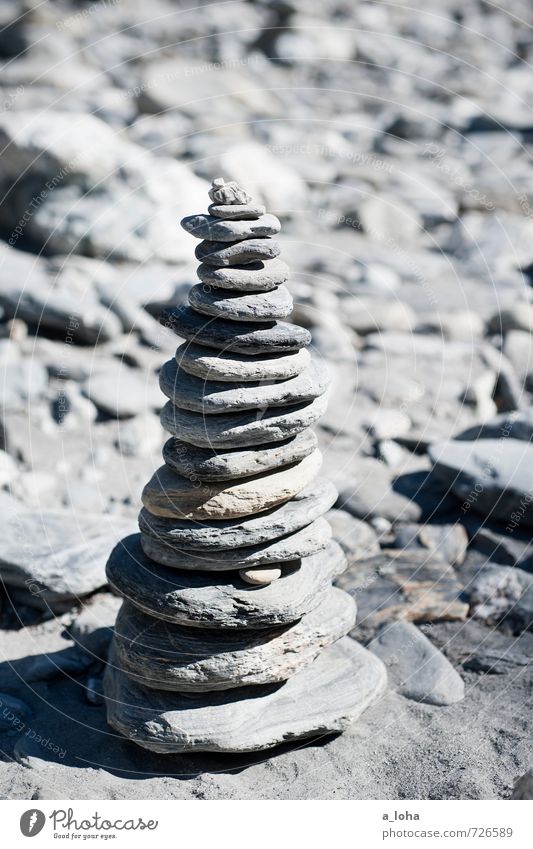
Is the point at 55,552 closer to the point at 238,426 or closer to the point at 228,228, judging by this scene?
the point at 238,426

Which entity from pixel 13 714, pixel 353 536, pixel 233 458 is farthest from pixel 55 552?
pixel 233 458

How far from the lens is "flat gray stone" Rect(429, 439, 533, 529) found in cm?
995

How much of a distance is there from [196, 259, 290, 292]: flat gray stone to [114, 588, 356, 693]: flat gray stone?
2.24 meters

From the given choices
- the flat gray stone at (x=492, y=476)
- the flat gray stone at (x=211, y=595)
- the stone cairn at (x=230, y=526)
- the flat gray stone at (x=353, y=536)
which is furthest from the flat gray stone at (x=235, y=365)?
the flat gray stone at (x=492, y=476)

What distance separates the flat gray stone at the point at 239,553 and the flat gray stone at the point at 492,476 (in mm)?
3807

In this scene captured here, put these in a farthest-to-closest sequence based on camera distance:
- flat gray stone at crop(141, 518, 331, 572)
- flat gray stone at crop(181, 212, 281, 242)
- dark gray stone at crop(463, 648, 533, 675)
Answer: dark gray stone at crop(463, 648, 533, 675)
flat gray stone at crop(141, 518, 331, 572)
flat gray stone at crop(181, 212, 281, 242)

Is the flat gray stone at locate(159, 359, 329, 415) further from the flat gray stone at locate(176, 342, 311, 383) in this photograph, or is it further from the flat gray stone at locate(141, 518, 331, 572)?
the flat gray stone at locate(141, 518, 331, 572)

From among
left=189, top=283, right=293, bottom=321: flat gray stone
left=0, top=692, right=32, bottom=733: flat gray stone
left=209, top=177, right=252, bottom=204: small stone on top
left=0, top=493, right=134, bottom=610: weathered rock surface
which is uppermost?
left=209, top=177, right=252, bottom=204: small stone on top

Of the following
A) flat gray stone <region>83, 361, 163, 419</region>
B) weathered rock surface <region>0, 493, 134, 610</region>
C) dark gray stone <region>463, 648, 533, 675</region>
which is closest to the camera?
dark gray stone <region>463, 648, 533, 675</region>

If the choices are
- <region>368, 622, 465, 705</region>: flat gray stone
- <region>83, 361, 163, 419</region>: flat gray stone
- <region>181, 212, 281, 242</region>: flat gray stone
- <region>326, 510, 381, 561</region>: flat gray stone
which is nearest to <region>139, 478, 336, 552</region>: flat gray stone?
<region>181, 212, 281, 242</region>: flat gray stone

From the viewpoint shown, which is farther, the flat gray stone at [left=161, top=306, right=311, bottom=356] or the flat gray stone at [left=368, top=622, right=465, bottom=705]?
the flat gray stone at [left=368, top=622, right=465, bottom=705]

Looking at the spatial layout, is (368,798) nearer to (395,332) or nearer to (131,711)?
(131,711)

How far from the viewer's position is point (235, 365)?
626 centimetres

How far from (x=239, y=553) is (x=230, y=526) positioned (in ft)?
0.65
